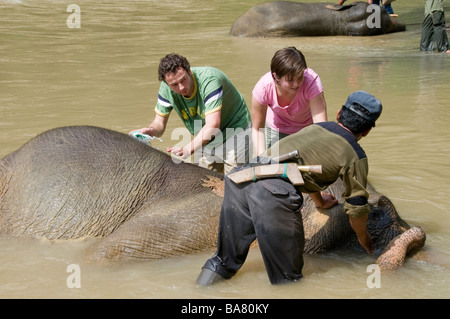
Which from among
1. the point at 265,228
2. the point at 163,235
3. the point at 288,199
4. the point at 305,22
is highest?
the point at 305,22

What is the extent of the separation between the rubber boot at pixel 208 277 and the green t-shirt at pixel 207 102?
128 cm

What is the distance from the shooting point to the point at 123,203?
→ 14.1 ft

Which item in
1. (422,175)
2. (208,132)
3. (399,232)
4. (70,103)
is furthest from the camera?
(70,103)

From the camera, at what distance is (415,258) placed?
3912 millimetres

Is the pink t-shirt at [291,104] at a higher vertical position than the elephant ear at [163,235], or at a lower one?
higher

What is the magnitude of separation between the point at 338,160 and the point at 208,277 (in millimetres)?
967

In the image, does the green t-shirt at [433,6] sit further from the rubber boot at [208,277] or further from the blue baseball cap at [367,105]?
the rubber boot at [208,277]

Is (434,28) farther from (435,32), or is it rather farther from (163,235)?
(163,235)

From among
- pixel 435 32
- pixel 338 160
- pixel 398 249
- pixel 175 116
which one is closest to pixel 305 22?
pixel 435 32

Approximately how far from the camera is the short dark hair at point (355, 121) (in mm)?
3471

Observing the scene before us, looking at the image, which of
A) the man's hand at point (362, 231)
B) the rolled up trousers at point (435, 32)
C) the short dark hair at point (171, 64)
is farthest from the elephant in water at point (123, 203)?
the rolled up trousers at point (435, 32)

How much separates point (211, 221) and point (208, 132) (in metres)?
0.70
